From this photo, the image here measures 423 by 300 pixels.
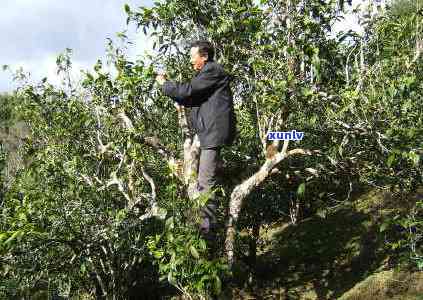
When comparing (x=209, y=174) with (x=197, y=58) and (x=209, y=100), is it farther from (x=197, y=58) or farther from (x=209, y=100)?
(x=197, y=58)

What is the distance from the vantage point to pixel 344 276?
31.2 ft

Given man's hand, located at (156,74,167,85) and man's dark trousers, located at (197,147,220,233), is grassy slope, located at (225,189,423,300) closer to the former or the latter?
man's dark trousers, located at (197,147,220,233)

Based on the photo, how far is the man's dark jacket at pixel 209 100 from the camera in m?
4.81

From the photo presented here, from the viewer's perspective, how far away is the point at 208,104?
4.97 meters

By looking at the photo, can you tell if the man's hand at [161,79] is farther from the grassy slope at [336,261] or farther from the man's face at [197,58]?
the grassy slope at [336,261]

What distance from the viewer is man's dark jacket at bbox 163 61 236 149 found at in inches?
189

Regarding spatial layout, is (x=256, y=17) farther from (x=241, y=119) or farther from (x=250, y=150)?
(x=250, y=150)

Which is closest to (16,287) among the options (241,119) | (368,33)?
(241,119)

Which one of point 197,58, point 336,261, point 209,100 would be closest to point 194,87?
point 209,100

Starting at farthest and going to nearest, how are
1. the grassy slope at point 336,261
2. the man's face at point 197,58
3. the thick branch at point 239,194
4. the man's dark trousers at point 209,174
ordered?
1. the grassy slope at point 336,261
2. the thick branch at point 239,194
3. the man's face at point 197,58
4. the man's dark trousers at point 209,174

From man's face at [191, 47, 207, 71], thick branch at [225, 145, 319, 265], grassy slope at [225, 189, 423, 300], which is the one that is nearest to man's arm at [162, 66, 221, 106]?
man's face at [191, 47, 207, 71]

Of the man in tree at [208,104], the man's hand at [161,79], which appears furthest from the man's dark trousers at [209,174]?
the man's hand at [161,79]

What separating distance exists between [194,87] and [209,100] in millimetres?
246

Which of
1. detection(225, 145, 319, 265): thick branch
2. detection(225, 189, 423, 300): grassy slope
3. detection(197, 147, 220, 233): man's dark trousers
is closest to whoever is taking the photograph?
detection(197, 147, 220, 233): man's dark trousers
